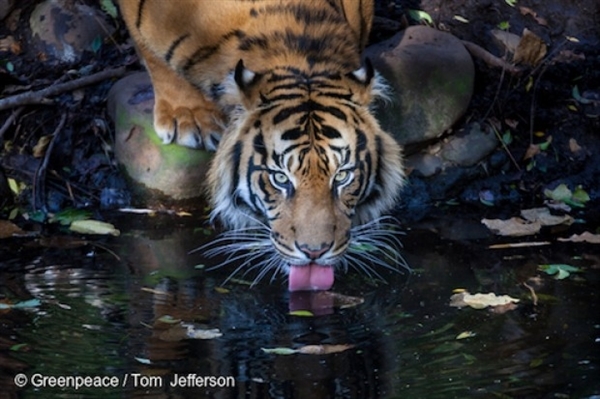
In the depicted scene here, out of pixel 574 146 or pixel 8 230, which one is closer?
pixel 8 230

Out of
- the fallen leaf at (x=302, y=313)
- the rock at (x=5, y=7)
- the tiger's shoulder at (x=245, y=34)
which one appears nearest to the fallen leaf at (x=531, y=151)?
the tiger's shoulder at (x=245, y=34)

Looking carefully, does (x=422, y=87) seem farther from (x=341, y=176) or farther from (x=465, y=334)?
(x=465, y=334)

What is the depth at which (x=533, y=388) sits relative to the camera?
374 cm

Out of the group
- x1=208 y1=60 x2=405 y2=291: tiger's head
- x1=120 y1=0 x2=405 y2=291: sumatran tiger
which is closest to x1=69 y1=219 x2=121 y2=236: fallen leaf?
x1=120 y1=0 x2=405 y2=291: sumatran tiger

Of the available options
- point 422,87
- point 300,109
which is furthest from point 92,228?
point 422,87

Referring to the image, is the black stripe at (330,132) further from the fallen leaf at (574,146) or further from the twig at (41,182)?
the fallen leaf at (574,146)

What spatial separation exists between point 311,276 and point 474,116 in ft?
6.52

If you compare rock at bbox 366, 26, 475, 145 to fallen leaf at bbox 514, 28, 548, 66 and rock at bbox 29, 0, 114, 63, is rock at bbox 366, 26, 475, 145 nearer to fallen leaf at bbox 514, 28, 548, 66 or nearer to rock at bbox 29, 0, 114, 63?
fallen leaf at bbox 514, 28, 548, 66

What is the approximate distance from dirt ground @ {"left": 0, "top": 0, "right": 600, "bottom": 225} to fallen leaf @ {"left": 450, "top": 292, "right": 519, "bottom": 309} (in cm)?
130

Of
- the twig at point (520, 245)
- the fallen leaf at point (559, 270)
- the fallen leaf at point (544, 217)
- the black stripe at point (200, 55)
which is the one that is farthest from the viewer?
the fallen leaf at point (544, 217)

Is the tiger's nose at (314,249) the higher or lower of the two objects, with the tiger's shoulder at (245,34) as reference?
lower

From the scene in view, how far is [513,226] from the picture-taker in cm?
551

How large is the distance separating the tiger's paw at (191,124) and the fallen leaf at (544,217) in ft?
4.99

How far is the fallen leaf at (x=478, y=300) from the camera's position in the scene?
14.9 feet
